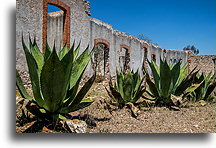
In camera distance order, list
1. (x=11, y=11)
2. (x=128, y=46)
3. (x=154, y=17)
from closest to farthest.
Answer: (x=11, y=11), (x=154, y=17), (x=128, y=46)

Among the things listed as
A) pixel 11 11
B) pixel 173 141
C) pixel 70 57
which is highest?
pixel 11 11

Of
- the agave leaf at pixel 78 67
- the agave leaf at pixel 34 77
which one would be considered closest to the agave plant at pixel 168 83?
the agave leaf at pixel 78 67

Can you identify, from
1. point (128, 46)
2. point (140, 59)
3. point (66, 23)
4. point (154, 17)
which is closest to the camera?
point (154, 17)

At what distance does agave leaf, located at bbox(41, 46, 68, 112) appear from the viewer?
5.49ft

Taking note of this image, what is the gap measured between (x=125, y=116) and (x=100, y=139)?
0.65 meters

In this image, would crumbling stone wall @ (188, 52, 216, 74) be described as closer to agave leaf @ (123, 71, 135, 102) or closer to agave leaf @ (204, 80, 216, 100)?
agave leaf @ (204, 80, 216, 100)

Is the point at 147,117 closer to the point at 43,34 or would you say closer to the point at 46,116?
the point at 46,116

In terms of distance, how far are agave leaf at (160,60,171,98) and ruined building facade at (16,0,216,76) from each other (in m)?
0.27

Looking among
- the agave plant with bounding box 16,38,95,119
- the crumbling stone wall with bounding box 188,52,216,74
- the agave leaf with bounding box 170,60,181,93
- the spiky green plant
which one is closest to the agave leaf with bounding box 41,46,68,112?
the agave plant with bounding box 16,38,95,119

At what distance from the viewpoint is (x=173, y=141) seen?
6.65ft

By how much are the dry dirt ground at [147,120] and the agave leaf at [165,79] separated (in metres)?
0.22

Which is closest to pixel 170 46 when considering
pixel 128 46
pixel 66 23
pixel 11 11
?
pixel 11 11

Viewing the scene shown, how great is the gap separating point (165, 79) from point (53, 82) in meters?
1.66

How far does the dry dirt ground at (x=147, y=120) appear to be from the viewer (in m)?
2.07
